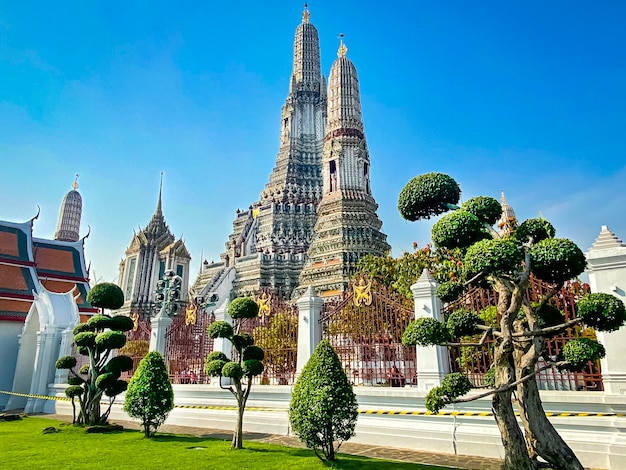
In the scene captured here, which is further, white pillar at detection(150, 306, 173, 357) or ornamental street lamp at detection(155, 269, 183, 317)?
ornamental street lamp at detection(155, 269, 183, 317)

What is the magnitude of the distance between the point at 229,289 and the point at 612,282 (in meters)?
35.2

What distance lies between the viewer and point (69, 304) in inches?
630

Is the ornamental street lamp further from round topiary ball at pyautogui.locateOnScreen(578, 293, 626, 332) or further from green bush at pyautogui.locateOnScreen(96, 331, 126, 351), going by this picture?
round topiary ball at pyautogui.locateOnScreen(578, 293, 626, 332)

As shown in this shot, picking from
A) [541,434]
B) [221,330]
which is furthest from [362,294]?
[541,434]

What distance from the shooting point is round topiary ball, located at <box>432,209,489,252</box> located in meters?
5.58

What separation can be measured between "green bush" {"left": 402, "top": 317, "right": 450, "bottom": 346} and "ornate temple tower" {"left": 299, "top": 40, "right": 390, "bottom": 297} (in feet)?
73.3

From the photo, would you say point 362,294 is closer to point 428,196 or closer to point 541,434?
point 428,196

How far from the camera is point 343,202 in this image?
107ft

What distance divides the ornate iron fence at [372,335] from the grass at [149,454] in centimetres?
235

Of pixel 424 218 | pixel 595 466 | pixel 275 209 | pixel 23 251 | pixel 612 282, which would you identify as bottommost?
pixel 595 466

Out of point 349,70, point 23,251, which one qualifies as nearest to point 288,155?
point 349,70

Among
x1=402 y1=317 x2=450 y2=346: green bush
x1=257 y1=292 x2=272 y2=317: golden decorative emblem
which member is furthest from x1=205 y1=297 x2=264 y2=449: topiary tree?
x1=402 y1=317 x2=450 y2=346: green bush

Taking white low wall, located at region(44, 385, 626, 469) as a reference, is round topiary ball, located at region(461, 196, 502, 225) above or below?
above

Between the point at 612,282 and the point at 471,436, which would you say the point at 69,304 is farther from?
the point at 612,282
